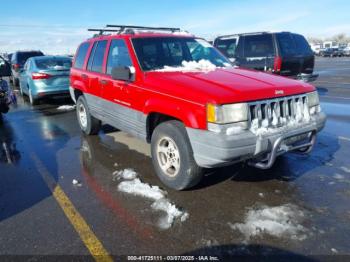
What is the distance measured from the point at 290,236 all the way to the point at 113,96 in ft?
11.0

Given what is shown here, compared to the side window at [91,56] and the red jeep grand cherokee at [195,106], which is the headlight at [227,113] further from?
the side window at [91,56]

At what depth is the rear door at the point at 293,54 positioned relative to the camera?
33.0ft

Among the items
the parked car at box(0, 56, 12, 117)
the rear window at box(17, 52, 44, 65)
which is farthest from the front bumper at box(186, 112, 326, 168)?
the rear window at box(17, 52, 44, 65)

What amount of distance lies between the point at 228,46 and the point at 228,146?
9031 mm

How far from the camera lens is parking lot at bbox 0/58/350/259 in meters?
2.93

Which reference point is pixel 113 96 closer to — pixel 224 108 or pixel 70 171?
pixel 70 171

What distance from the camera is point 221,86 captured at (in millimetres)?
3598

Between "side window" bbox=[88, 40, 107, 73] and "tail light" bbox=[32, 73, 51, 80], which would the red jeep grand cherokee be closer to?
"side window" bbox=[88, 40, 107, 73]

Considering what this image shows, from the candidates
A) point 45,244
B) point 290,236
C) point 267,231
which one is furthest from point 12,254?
point 290,236

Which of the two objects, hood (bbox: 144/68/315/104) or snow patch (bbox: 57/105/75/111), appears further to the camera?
snow patch (bbox: 57/105/75/111)

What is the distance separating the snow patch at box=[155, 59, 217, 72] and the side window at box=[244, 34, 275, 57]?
5.97m

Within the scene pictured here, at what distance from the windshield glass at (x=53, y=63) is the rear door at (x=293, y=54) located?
6.98m

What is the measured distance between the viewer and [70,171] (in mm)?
4785

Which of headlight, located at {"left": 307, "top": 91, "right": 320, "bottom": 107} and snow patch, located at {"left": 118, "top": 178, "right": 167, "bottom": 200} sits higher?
headlight, located at {"left": 307, "top": 91, "right": 320, "bottom": 107}
